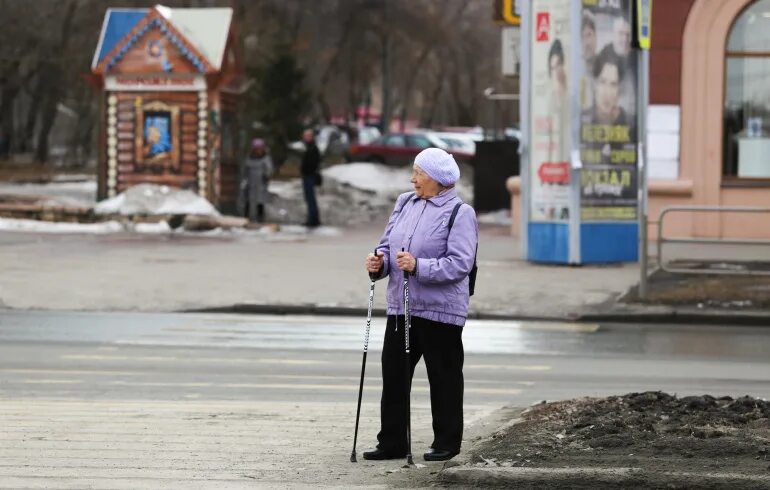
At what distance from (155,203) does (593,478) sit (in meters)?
23.8

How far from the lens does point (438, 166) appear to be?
25.6 feet

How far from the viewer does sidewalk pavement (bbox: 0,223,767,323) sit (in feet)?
56.2

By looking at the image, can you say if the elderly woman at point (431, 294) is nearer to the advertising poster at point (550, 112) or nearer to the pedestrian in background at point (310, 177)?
the advertising poster at point (550, 112)

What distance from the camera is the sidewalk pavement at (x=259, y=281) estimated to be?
56.2ft

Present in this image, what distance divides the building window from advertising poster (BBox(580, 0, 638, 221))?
15.9 ft

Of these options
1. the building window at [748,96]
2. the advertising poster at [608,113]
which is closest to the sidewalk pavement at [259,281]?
the advertising poster at [608,113]

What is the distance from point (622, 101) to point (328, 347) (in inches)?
363

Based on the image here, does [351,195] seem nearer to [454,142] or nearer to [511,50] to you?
[511,50]

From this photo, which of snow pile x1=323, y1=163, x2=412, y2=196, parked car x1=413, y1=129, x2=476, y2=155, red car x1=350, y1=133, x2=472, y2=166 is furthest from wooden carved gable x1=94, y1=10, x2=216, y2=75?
parked car x1=413, y1=129, x2=476, y2=155

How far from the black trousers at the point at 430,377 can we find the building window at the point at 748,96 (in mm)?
19481

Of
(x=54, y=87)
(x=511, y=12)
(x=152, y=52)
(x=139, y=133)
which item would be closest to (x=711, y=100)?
(x=511, y=12)

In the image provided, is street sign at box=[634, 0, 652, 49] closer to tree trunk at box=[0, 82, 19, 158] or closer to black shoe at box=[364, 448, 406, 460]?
black shoe at box=[364, 448, 406, 460]

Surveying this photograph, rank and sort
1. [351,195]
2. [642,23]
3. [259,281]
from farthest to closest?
[351,195], [642,23], [259,281]

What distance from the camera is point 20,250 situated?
2408cm
